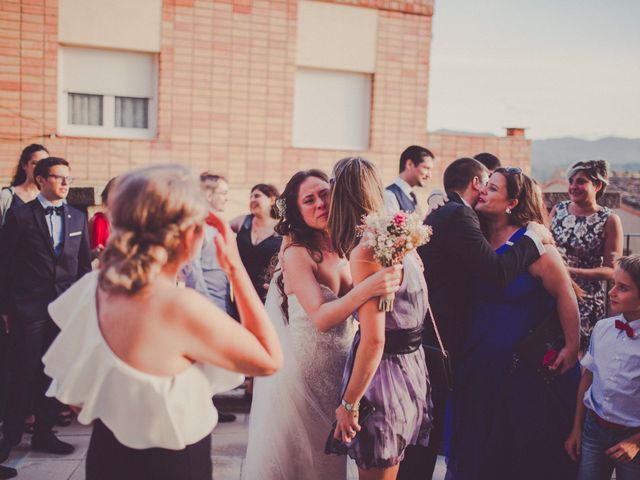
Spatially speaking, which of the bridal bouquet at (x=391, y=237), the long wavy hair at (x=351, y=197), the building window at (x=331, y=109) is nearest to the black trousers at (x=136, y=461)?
the bridal bouquet at (x=391, y=237)

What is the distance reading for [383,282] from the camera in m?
2.71

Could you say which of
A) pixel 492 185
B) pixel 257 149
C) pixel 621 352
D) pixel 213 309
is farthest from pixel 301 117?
pixel 213 309

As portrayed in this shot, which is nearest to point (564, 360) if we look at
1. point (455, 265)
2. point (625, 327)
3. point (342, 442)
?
point (625, 327)

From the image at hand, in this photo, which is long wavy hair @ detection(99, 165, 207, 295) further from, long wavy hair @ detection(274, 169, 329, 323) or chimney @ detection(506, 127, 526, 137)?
chimney @ detection(506, 127, 526, 137)

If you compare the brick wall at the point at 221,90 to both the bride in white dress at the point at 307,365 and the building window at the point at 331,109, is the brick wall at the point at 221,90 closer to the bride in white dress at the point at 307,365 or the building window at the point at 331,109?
the building window at the point at 331,109

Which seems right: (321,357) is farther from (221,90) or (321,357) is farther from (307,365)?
(221,90)

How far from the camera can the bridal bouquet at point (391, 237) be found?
270cm

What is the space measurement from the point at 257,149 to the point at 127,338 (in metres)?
8.43

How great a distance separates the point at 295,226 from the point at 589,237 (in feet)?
9.27

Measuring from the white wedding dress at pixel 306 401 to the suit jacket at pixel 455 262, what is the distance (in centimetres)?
69

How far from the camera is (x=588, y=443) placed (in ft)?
10.7

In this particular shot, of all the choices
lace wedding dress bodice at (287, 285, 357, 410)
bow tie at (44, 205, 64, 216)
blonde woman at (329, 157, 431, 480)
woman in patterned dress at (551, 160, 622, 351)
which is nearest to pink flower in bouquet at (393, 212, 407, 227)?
blonde woman at (329, 157, 431, 480)

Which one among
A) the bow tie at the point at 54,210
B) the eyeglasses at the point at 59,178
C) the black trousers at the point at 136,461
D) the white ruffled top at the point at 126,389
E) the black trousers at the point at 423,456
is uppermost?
the eyeglasses at the point at 59,178

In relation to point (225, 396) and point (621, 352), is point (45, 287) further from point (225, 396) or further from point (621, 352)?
point (621, 352)
